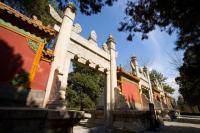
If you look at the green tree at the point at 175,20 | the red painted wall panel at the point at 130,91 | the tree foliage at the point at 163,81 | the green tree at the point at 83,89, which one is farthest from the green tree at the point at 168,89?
the green tree at the point at 175,20

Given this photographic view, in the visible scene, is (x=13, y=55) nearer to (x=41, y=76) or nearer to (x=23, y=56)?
(x=23, y=56)

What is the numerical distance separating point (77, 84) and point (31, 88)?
18007 millimetres

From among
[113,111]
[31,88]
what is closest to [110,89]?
[113,111]

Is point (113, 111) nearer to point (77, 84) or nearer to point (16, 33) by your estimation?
point (16, 33)

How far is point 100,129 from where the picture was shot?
847 cm

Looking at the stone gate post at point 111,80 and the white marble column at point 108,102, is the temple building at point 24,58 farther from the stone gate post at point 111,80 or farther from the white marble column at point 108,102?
the stone gate post at point 111,80

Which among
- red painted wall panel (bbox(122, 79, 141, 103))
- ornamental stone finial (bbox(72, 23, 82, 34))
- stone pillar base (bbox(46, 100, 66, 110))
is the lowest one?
stone pillar base (bbox(46, 100, 66, 110))

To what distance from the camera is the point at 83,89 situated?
2325 cm

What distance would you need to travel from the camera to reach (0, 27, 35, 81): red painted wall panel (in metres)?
4.88

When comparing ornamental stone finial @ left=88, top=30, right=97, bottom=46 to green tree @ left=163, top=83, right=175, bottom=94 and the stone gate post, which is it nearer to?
the stone gate post

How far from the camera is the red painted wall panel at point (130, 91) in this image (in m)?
12.3

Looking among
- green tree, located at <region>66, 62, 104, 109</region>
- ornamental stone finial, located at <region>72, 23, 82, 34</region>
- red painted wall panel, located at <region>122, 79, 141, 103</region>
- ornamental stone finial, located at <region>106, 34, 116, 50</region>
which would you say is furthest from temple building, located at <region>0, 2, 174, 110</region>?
green tree, located at <region>66, 62, 104, 109</region>

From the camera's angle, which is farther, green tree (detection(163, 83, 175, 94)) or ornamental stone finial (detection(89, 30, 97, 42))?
green tree (detection(163, 83, 175, 94))

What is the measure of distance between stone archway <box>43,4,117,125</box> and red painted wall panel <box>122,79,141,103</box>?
84.2 inches
